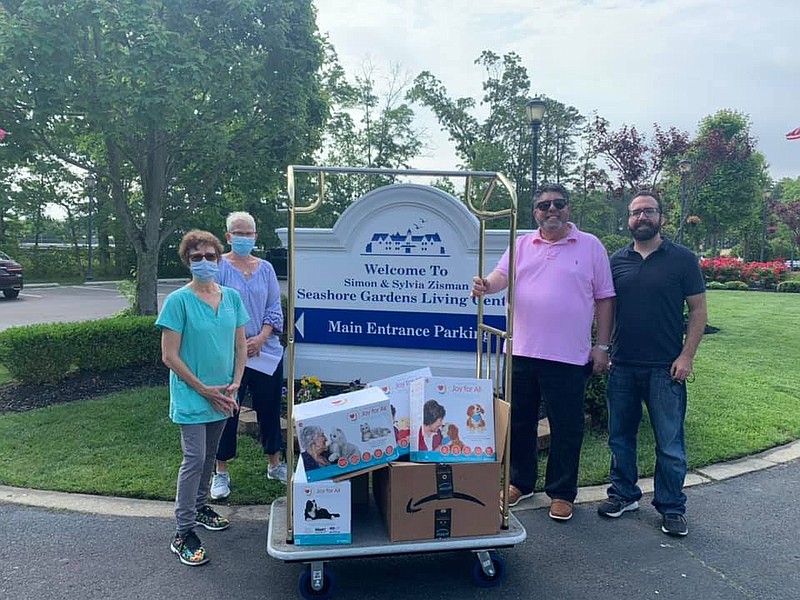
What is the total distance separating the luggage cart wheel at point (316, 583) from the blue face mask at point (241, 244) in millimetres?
1806

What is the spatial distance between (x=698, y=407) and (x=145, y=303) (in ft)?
22.5

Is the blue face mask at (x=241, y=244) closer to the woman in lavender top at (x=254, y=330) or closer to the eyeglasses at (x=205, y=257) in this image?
the woman in lavender top at (x=254, y=330)

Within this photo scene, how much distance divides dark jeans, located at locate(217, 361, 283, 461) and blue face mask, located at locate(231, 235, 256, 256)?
2.30 ft

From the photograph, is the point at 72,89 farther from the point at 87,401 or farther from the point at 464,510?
the point at 464,510

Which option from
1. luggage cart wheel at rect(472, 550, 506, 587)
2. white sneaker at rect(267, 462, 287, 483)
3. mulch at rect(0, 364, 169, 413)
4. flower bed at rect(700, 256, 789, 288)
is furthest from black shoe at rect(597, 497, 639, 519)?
flower bed at rect(700, 256, 789, 288)

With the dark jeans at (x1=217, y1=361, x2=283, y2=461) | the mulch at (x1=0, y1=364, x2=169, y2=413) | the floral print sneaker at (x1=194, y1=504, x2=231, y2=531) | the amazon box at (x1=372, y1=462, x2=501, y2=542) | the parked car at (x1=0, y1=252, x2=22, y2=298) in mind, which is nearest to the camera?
the amazon box at (x1=372, y1=462, x2=501, y2=542)

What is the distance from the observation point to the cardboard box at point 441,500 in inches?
107

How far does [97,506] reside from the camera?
11.6 feet

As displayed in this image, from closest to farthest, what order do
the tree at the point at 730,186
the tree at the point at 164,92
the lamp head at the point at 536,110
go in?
the tree at the point at 164,92 → the lamp head at the point at 536,110 → the tree at the point at 730,186

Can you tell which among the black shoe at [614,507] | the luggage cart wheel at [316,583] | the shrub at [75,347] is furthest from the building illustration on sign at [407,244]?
the shrub at [75,347]

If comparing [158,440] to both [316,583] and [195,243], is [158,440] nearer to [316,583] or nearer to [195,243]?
[195,243]

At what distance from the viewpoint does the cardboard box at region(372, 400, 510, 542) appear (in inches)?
107

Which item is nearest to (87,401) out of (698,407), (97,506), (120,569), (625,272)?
(97,506)

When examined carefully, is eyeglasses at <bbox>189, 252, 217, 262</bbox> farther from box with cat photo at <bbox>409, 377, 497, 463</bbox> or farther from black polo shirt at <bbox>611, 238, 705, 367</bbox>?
black polo shirt at <bbox>611, 238, 705, 367</bbox>
